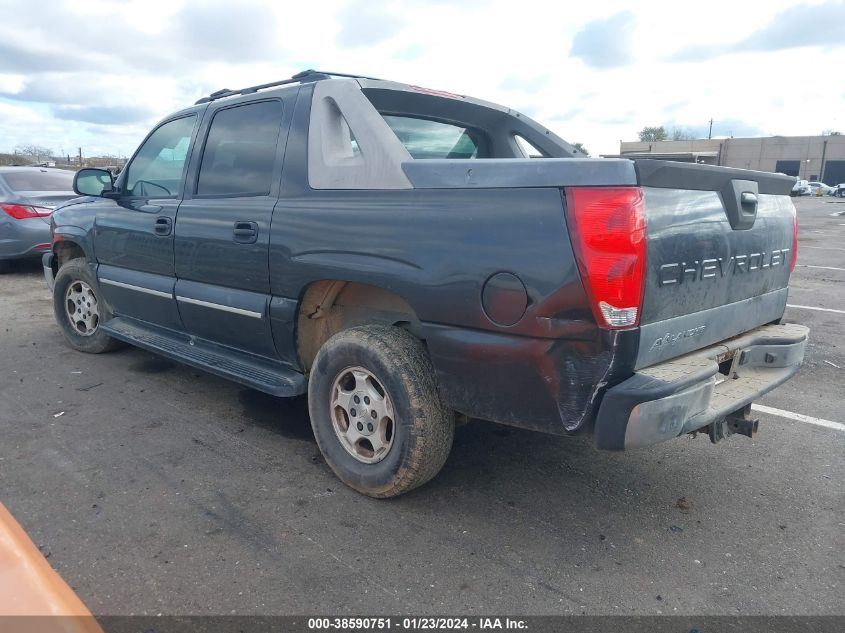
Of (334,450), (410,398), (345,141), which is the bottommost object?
(334,450)

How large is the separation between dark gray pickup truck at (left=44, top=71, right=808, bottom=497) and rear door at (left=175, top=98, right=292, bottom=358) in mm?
14

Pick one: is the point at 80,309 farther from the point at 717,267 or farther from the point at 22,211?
the point at 717,267

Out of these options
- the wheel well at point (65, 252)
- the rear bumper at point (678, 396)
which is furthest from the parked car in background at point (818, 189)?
the wheel well at point (65, 252)

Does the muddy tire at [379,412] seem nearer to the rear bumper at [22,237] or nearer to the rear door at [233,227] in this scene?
the rear door at [233,227]

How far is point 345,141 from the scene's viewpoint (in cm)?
333

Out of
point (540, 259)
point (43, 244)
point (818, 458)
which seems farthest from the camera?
point (43, 244)

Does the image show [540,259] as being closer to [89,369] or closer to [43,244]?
[89,369]

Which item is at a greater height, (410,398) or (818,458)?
(410,398)

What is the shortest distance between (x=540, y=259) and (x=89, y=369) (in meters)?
4.16

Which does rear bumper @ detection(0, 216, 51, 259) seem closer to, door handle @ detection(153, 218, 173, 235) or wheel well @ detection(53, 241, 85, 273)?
wheel well @ detection(53, 241, 85, 273)

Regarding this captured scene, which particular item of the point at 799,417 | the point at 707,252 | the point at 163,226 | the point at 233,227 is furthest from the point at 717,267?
the point at 163,226

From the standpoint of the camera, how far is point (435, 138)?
12.8 ft

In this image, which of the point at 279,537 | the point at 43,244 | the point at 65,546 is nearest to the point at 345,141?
the point at 279,537

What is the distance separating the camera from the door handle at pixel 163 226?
4117 millimetres
